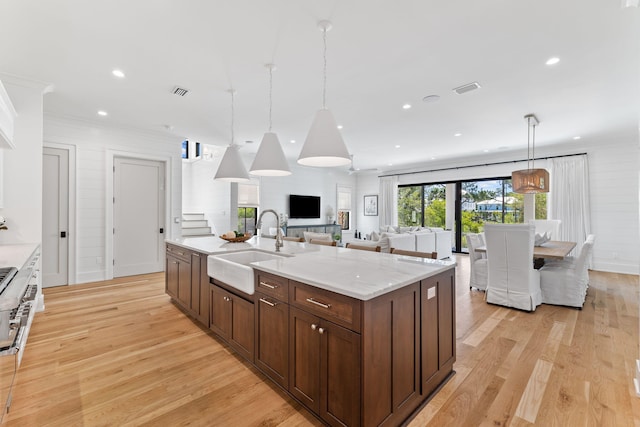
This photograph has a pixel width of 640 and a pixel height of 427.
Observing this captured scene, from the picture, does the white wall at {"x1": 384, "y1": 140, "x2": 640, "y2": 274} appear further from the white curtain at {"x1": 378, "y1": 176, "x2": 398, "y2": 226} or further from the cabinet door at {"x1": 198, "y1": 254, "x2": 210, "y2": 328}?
the cabinet door at {"x1": 198, "y1": 254, "x2": 210, "y2": 328}

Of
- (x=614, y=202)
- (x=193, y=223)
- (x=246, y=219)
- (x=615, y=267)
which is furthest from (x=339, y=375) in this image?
(x=614, y=202)

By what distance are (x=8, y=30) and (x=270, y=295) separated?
10.5 ft

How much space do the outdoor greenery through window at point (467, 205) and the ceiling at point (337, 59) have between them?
279 cm

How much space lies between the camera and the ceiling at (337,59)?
2.26 m

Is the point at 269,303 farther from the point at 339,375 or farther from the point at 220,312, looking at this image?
the point at 220,312

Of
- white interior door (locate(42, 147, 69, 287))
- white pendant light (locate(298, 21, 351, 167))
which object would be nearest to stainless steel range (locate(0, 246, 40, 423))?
white pendant light (locate(298, 21, 351, 167))

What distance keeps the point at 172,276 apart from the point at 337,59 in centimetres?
325

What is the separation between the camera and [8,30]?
2508 millimetres

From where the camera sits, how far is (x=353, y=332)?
147 centimetres

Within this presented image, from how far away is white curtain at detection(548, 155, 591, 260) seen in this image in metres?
6.20

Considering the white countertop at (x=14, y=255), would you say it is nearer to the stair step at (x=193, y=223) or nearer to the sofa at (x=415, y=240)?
the stair step at (x=193, y=223)

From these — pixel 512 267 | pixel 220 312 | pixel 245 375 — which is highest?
pixel 512 267

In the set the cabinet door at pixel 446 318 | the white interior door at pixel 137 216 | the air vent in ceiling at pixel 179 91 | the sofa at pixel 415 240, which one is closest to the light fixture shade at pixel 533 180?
the sofa at pixel 415 240

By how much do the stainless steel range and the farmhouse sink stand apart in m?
1.18
